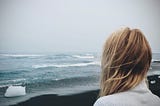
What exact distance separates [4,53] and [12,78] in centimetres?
18

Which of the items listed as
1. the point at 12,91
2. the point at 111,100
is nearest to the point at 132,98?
the point at 111,100

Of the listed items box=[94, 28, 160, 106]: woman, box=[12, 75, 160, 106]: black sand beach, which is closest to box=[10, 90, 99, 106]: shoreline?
box=[12, 75, 160, 106]: black sand beach

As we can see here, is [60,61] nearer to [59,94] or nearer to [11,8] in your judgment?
[59,94]

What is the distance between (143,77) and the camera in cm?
110

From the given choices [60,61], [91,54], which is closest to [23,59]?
[60,61]

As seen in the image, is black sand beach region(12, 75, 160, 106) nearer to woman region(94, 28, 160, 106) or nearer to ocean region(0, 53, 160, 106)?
ocean region(0, 53, 160, 106)

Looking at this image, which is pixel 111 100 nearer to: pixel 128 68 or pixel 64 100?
pixel 128 68

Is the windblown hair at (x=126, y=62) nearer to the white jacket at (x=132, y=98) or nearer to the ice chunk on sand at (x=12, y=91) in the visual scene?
the white jacket at (x=132, y=98)

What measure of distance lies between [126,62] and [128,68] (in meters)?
0.03

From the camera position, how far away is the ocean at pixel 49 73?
1.76 metres

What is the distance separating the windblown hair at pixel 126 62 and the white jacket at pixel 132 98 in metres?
0.03

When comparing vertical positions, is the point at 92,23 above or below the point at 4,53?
above

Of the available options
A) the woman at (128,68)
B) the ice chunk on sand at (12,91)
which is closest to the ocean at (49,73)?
the ice chunk on sand at (12,91)

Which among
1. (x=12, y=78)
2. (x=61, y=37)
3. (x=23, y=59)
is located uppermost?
(x=61, y=37)
